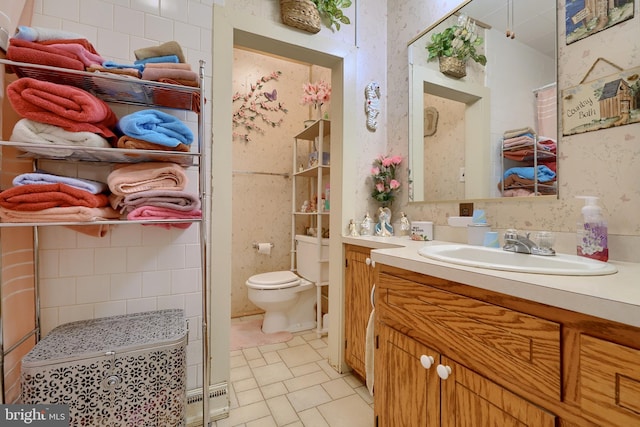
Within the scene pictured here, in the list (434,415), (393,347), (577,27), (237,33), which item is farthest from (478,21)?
(434,415)

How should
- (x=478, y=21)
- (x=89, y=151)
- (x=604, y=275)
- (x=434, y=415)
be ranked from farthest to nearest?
(x=478, y=21)
(x=89, y=151)
(x=434, y=415)
(x=604, y=275)

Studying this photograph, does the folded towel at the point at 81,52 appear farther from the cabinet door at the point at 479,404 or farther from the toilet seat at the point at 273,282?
the toilet seat at the point at 273,282

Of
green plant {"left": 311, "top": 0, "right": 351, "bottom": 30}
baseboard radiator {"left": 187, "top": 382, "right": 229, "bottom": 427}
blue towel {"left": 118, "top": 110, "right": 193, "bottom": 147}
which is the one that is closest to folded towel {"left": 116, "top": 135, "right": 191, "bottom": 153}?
blue towel {"left": 118, "top": 110, "right": 193, "bottom": 147}

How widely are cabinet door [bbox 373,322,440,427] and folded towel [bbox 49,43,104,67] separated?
1.43m

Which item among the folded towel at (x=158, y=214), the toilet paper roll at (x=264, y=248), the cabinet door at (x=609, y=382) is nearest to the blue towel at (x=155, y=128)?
the folded towel at (x=158, y=214)

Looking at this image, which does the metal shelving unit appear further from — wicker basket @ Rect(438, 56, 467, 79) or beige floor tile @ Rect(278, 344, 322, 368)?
wicker basket @ Rect(438, 56, 467, 79)

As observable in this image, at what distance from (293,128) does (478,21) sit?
197 centimetres

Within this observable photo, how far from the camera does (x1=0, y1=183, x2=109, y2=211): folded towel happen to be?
84 cm

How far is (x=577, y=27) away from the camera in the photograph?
0.99m

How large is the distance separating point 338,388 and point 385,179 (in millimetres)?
1318

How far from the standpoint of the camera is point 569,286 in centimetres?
57

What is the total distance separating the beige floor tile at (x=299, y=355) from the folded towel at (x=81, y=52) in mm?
1894

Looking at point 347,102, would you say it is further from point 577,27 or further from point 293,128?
point 293,128

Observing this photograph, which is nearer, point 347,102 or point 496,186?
point 496,186
